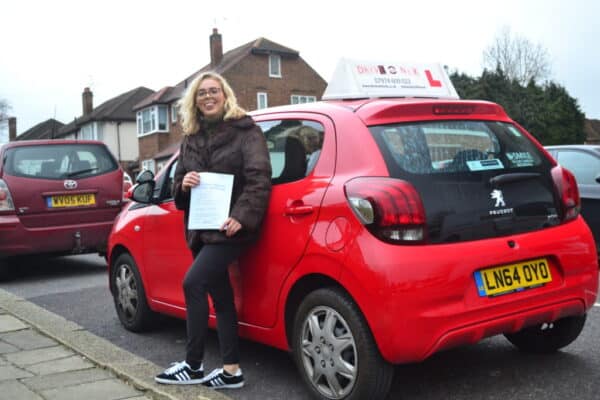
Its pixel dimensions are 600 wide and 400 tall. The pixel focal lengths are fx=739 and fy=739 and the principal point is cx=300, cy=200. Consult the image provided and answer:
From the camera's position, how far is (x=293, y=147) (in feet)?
14.5

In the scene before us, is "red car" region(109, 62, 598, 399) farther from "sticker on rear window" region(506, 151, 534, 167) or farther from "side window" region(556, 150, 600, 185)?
"side window" region(556, 150, 600, 185)

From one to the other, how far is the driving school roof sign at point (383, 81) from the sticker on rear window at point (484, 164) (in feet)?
2.43

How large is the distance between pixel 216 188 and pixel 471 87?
48.7m

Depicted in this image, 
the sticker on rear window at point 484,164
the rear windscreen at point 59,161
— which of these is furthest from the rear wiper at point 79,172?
the sticker on rear window at point 484,164

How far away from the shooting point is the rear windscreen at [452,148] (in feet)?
12.7

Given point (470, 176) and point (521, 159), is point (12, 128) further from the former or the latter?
point (470, 176)

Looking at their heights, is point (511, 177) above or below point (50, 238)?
above

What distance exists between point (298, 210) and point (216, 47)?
4768cm

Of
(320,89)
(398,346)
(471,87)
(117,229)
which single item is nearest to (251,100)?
(320,89)

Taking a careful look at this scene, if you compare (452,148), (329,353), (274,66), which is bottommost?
(329,353)

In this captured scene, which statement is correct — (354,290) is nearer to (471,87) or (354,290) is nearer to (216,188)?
(216,188)

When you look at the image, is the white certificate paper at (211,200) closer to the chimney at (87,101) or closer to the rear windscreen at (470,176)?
the rear windscreen at (470,176)

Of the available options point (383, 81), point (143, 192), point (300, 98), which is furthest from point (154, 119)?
point (383, 81)

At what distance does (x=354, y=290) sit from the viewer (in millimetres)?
3676
